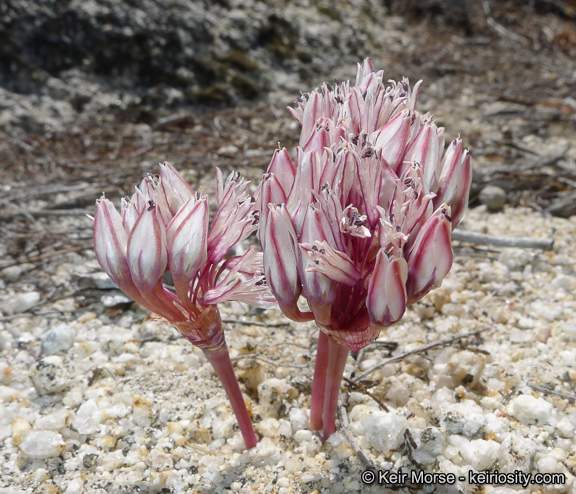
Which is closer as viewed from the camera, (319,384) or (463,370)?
(319,384)

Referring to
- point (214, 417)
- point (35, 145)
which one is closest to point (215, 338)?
point (214, 417)

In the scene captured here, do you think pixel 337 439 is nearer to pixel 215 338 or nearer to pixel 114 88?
pixel 215 338

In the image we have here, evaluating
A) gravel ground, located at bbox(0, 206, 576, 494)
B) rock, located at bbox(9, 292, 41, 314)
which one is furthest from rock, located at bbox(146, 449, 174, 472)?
rock, located at bbox(9, 292, 41, 314)

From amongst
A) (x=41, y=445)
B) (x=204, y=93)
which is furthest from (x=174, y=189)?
(x=204, y=93)

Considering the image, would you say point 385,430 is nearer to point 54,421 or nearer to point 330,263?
point 330,263

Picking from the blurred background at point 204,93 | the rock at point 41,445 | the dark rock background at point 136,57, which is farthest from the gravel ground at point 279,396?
the dark rock background at point 136,57

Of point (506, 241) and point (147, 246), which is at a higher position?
point (147, 246)

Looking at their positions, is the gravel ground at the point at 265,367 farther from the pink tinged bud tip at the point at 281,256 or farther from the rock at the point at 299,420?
the pink tinged bud tip at the point at 281,256
